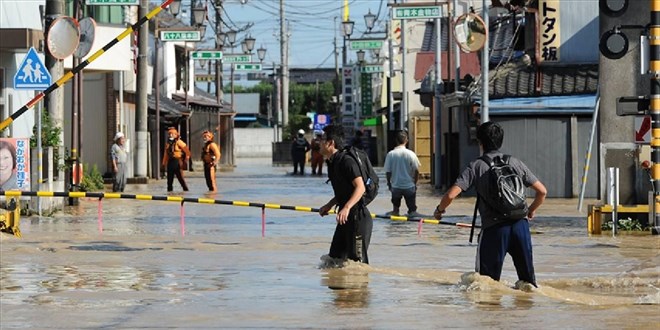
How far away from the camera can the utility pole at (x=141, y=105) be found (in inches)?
1689

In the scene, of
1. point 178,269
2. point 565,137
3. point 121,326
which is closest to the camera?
point 121,326

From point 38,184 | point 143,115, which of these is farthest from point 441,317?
point 143,115

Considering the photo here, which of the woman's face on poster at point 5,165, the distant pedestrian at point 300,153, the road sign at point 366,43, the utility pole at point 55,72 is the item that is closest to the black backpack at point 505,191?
the woman's face on poster at point 5,165

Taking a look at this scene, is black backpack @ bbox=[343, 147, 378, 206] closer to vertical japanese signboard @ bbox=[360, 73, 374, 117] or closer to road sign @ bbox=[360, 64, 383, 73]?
road sign @ bbox=[360, 64, 383, 73]

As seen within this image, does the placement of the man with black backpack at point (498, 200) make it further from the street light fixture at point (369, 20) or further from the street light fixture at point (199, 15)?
the street light fixture at point (369, 20)

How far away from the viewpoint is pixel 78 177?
29703 millimetres

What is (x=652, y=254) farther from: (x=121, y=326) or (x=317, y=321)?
(x=121, y=326)

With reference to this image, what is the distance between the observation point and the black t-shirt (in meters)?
14.6

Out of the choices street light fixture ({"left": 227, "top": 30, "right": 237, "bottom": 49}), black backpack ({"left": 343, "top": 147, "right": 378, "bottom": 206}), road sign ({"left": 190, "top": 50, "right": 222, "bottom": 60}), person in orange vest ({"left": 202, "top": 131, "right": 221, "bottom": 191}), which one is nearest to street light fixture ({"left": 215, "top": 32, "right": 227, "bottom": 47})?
street light fixture ({"left": 227, "top": 30, "right": 237, "bottom": 49})

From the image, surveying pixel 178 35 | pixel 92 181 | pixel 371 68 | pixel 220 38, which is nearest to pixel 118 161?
pixel 92 181

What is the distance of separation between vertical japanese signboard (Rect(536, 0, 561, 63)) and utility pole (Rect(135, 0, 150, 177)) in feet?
44.4

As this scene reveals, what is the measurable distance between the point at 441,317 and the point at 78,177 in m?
19.1

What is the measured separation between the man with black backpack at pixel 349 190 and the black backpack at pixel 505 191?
236 centimetres

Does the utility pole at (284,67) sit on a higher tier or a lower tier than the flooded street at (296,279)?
higher
